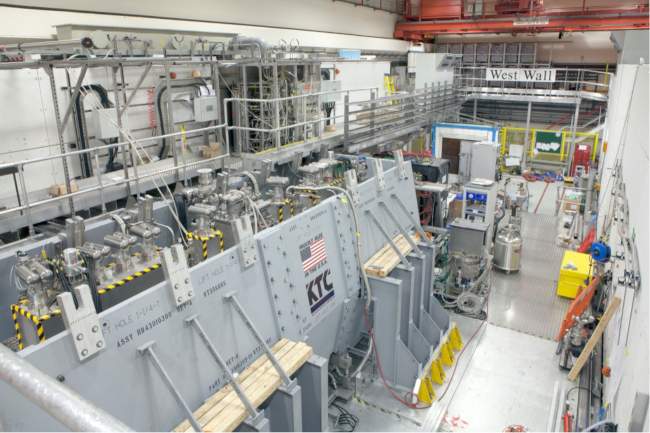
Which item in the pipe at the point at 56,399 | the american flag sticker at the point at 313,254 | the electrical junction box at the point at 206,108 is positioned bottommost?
the american flag sticker at the point at 313,254

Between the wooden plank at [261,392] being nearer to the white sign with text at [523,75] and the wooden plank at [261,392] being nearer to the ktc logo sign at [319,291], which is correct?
the ktc logo sign at [319,291]

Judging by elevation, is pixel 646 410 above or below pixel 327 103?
below

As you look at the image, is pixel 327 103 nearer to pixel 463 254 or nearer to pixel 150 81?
pixel 150 81

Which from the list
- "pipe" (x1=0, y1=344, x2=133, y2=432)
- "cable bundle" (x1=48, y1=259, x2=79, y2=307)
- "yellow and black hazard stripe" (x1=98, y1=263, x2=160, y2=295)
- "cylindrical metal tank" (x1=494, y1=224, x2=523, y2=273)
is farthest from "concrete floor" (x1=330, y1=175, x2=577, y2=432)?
"pipe" (x1=0, y1=344, x2=133, y2=432)

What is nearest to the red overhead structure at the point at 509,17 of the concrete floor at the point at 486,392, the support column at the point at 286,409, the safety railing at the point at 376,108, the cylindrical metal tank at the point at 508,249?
the safety railing at the point at 376,108

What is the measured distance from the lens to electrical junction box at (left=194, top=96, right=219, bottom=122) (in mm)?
7195

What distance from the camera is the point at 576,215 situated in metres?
10.1

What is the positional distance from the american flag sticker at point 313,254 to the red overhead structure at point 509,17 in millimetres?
15110

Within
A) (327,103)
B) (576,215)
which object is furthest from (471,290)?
(327,103)

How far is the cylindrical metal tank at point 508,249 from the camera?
8.41 meters

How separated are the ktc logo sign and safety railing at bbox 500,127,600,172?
1274 centimetres

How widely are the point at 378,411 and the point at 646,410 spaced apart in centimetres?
311

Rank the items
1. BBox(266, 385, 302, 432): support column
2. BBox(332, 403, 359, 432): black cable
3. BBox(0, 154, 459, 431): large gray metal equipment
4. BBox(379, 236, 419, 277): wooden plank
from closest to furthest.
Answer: BBox(0, 154, 459, 431): large gray metal equipment, BBox(266, 385, 302, 432): support column, BBox(332, 403, 359, 432): black cable, BBox(379, 236, 419, 277): wooden plank

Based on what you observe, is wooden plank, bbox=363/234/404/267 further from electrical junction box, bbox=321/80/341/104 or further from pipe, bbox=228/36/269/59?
electrical junction box, bbox=321/80/341/104
